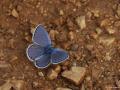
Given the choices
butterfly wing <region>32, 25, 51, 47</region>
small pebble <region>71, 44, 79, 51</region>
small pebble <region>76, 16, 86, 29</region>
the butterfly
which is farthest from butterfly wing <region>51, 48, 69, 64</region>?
small pebble <region>76, 16, 86, 29</region>

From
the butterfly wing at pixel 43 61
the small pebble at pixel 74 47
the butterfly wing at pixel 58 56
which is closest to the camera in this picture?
the butterfly wing at pixel 58 56

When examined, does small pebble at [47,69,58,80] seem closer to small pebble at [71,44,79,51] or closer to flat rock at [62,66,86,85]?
flat rock at [62,66,86,85]

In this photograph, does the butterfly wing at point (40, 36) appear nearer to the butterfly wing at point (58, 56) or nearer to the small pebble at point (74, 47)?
the butterfly wing at point (58, 56)

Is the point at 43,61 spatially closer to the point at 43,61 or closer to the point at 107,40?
the point at 43,61

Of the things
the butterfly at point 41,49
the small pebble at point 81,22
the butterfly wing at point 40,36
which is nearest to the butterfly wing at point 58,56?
the butterfly at point 41,49

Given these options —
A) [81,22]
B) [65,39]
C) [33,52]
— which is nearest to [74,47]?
[65,39]

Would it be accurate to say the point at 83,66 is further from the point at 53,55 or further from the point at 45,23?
the point at 45,23
